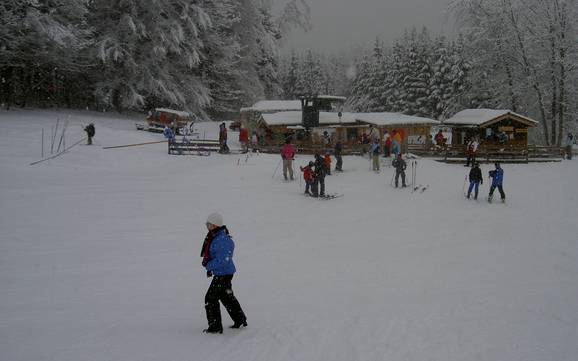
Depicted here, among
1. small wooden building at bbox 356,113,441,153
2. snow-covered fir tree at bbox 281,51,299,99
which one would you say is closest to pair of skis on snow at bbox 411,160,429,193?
small wooden building at bbox 356,113,441,153

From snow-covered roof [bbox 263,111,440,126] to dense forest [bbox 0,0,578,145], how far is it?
8309 mm

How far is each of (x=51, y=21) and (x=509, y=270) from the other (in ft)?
91.0

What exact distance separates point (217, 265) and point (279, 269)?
363cm

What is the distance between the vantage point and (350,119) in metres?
31.2

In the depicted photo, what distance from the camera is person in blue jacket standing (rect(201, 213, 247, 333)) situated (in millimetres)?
5719

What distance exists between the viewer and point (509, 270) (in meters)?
9.65

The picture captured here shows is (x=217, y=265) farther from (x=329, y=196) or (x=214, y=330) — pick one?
(x=329, y=196)

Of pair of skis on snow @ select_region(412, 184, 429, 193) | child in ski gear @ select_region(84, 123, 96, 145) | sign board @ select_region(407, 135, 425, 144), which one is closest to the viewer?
pair of skis on snow @ select_region(412, 184, 429, 193)

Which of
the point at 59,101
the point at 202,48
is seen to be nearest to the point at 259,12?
the point at 202,48

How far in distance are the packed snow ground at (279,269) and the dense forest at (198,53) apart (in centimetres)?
1230

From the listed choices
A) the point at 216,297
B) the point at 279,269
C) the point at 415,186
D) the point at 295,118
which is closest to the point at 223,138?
the point at 295,118

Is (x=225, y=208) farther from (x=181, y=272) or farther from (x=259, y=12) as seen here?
(x=259, y=12)

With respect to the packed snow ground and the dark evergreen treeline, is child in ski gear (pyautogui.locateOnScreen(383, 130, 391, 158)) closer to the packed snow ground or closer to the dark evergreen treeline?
the packed snow ground

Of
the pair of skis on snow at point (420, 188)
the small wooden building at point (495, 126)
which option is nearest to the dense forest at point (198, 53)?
the small wooden building at point (495, 126)
